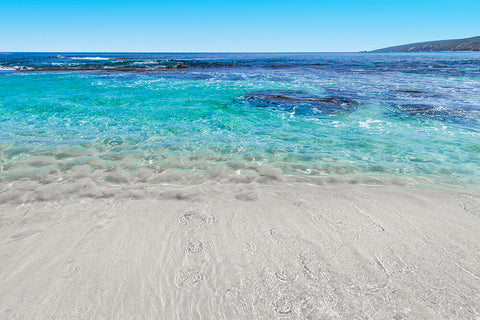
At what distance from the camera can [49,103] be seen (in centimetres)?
1514

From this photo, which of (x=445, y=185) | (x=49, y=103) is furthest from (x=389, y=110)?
(x=49, y=103)

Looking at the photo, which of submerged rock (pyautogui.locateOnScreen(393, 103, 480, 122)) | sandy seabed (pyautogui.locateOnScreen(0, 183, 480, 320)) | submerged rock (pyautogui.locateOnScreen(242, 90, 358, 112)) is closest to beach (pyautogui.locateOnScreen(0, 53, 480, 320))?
sandy seabed (pyautogui.locateOnScreen(0, 183, 480, 320))

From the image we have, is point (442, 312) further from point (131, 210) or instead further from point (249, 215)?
point (131, 210)

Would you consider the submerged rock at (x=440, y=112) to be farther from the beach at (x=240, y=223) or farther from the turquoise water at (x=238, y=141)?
the beach at (x=240, y=223)

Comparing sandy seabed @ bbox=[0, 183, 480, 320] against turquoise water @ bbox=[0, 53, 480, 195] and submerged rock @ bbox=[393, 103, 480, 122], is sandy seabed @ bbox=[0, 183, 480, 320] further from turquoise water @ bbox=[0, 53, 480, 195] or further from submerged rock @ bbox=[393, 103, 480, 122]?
submerged rock @ bbox=[393, 103, 480, 122]

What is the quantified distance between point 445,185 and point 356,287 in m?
4.11

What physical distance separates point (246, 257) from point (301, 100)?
1381cm

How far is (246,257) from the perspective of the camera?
11.7ft

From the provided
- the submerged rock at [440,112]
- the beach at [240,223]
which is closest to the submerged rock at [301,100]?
the submerged rock at [440,112]

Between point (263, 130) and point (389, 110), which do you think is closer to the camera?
point (263, 130)

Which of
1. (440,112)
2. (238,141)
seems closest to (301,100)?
(440,112)

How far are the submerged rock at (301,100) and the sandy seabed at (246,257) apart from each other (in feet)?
31.4

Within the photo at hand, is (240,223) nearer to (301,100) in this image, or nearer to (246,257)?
(246,257)

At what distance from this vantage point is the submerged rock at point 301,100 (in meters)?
14.2
